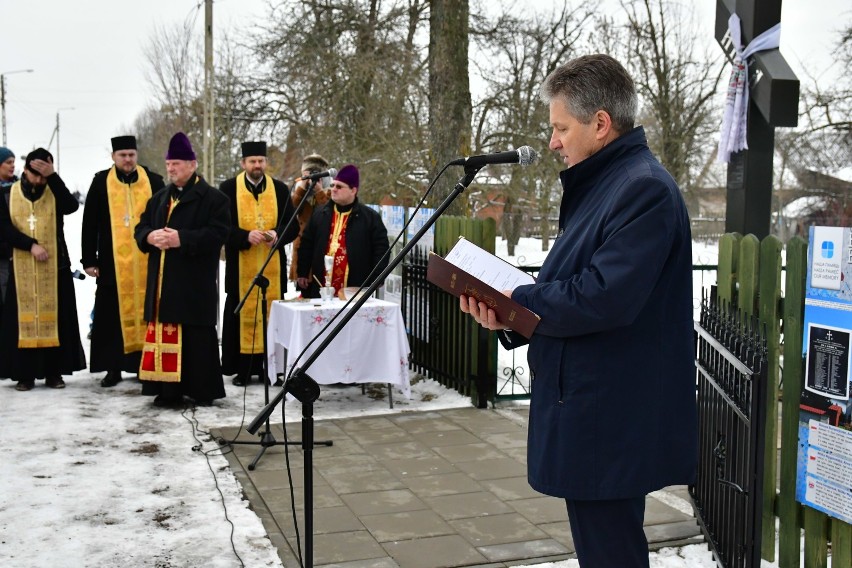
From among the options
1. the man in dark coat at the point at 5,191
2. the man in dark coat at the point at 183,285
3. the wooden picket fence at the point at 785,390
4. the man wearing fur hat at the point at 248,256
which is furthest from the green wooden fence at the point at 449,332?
the man in dark coat at the point at 5,191

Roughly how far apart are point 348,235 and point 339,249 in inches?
6.2

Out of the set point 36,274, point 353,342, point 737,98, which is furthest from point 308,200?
→ point 737,98

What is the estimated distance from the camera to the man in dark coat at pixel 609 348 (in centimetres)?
241

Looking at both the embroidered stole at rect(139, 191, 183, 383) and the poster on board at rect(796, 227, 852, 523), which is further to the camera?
the embroidered stole at rect(139, 191, 183, 383)

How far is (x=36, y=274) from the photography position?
7.80 metres

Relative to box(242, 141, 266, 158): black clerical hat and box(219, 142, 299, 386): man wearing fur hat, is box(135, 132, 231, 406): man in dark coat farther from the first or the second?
box(242, 141, 266, 158): black clerical hat

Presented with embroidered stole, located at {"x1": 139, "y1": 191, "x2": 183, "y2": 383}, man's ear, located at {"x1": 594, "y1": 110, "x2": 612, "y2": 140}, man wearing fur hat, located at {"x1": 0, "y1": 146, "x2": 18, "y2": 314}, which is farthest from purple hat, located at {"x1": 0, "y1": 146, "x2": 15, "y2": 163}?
man's ear, located at {"x1": 594, "y1": 110, "x2": 612, "y2": 140}

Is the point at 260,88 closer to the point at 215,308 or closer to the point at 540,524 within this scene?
the point at 215,308

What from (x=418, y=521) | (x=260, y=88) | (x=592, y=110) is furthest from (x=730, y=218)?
(x=260, y=88)

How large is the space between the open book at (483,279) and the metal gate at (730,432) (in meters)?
1.04

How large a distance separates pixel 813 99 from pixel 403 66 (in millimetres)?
7878

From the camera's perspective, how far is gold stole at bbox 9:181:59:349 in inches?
304

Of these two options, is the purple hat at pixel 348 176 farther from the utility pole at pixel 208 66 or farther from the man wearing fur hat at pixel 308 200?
the utility pole at pixel 208 66

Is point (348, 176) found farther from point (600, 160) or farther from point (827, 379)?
point (600, 160)
